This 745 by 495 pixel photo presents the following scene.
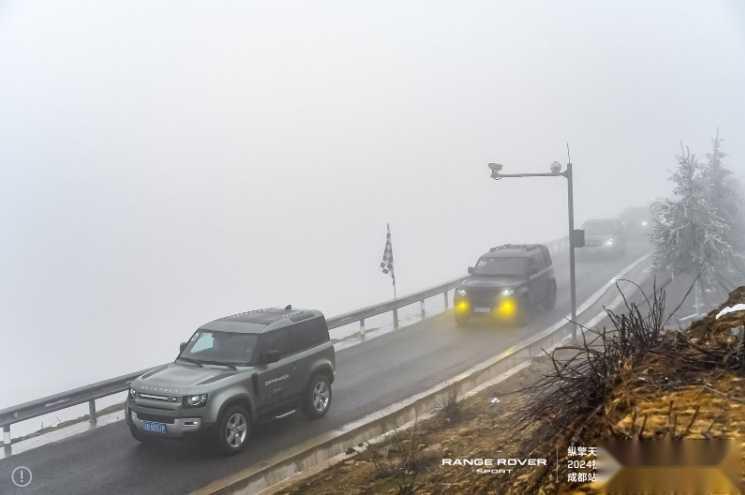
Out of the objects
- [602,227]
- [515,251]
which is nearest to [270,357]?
[515,251]

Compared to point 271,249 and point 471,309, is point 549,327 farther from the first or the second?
point 271,249

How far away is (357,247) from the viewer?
188 m

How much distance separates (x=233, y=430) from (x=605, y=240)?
28.9 metres

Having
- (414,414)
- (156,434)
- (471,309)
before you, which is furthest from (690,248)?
(156,434)

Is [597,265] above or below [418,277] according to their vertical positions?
above

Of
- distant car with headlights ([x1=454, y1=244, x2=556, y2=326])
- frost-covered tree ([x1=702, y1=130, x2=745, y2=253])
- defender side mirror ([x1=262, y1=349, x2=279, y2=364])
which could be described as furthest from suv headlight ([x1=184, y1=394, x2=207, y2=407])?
frost-covered tree ([x1=702, y1=130, x2=745, y2=253])

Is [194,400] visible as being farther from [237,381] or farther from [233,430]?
[233,430]

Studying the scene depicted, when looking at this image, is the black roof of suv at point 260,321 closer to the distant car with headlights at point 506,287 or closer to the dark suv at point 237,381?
the dark suv at point 237,381

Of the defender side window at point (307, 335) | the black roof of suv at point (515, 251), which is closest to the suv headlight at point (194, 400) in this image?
the defender side window at point (307, 335)

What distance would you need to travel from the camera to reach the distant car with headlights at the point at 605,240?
33.9 m

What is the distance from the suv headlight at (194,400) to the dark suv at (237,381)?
0.02 m

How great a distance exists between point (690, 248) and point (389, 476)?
19245 millimetres

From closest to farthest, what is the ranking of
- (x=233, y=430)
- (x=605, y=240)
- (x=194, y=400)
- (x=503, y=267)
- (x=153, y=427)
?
(x=194, y=400) < (x=153, y=427) < (x=233, y=430) < (x=503, y=267) < (x=605, y=240)

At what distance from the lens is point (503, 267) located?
20219mm
